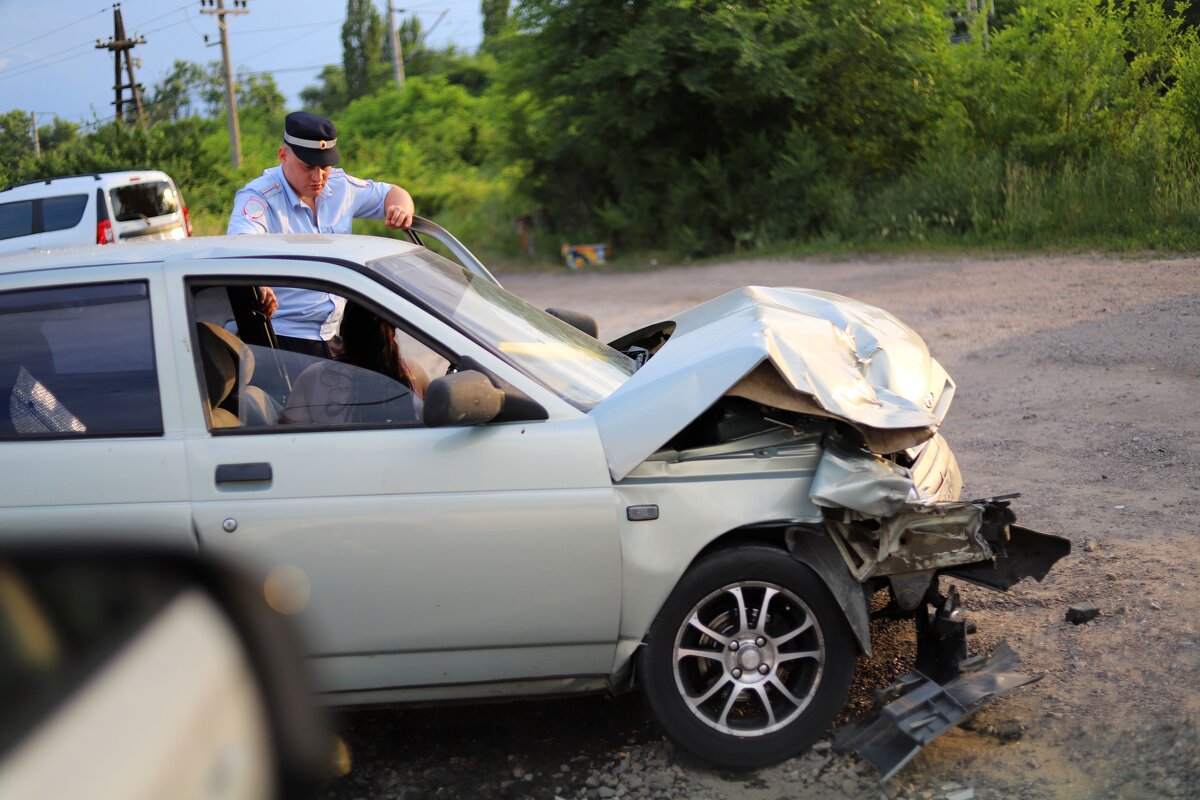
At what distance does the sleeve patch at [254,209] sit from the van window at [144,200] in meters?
12.2

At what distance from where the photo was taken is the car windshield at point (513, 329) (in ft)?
12.8

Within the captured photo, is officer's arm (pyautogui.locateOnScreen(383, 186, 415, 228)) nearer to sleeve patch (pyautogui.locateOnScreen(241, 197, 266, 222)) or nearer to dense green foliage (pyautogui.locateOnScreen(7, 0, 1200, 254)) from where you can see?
sleeve patch (pyautogui.locateOnScreen(241, 197, 266, 222))

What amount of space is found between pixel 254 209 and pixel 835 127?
1593 centimetres

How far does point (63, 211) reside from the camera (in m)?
15.9

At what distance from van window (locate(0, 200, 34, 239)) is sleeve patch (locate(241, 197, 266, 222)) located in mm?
12325

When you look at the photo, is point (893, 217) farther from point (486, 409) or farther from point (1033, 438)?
point (486, 409)

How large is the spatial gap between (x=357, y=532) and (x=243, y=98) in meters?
54.6

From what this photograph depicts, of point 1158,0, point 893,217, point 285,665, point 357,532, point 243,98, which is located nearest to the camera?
point 285,665

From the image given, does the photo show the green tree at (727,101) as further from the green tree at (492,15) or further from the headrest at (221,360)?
the green tree at (492,15)

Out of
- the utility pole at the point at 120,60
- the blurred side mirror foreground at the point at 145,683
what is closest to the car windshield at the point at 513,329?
the blurred side mirror foreground at the point at 145,683

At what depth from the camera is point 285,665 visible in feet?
6.44

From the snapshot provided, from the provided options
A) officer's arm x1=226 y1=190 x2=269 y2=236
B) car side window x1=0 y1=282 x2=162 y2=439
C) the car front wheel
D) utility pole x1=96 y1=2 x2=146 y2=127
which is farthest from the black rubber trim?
utility pole x1=96 y1=2 x2=146 y2=127

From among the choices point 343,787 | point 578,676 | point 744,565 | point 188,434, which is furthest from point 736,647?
point 188,434

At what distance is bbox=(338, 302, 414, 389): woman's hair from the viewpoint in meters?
4.34
